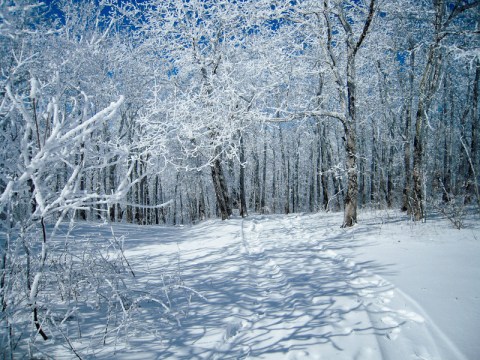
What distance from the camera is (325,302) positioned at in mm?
3457

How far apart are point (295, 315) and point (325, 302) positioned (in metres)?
0.52

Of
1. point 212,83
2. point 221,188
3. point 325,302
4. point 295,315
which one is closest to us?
point 295,315

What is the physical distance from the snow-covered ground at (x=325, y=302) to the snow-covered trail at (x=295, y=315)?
0.04 feet

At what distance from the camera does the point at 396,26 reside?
1115 cm

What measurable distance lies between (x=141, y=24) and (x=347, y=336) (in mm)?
13714

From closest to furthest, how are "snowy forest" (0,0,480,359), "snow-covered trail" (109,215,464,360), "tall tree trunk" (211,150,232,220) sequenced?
"snow-covered trail" (109,215,464,360) < "snowy forest" (0,0,480,359) < "tall tree trunk" (211,150,232,220)

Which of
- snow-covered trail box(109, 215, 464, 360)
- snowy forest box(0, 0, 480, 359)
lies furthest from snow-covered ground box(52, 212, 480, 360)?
snowy forest box(0, 0, 480, 359)

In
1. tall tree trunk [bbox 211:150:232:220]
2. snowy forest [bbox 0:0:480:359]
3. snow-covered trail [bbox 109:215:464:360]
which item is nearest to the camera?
snow-covered trail [bbox 109:215:464:360]

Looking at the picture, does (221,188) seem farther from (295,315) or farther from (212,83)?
(295,315)

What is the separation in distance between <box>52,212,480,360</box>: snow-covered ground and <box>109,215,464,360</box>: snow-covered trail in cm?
1

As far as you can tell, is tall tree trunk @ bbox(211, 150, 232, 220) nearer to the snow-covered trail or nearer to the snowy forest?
the snowy forest

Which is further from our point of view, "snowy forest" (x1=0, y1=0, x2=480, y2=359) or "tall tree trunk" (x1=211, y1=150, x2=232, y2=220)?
"tall tree trunk" (x1=211, y1=150, x2=232, y2=220)

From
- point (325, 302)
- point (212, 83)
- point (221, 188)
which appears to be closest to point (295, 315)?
point (325, 302)

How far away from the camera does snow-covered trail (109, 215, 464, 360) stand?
8.18 feet
